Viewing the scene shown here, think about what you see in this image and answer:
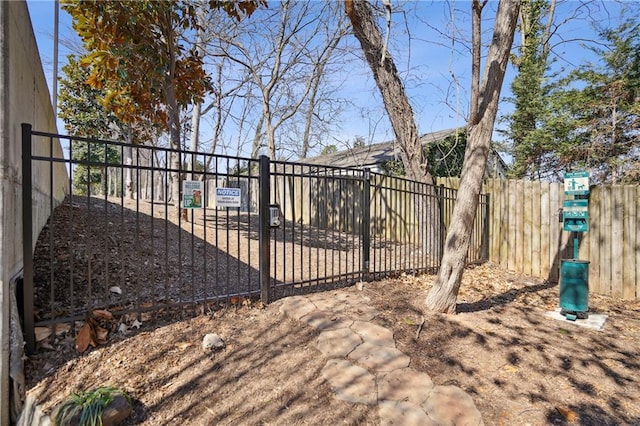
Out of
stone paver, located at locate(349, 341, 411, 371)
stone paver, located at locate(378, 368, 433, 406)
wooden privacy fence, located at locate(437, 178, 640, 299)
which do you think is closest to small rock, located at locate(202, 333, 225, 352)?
stone paver, located at locate(349, 341, 411, 371)

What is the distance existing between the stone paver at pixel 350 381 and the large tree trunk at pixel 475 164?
1.55 metres

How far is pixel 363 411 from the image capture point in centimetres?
240

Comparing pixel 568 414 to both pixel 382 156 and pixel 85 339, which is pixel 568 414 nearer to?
pixel 85 339

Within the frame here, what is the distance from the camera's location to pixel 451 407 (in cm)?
247

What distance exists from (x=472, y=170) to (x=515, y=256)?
3.36m

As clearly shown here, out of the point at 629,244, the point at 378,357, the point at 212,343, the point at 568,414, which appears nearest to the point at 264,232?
the point at 212,343

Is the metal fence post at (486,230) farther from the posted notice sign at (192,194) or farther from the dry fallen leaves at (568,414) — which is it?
the posted notice sign at (192,194)

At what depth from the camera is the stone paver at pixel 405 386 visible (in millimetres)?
2551

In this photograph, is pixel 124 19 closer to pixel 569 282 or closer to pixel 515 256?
pixel 569 282

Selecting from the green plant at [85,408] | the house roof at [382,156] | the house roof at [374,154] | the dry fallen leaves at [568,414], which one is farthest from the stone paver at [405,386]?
the house roof at [382,156]

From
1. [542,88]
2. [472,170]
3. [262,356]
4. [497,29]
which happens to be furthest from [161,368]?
[542,88]

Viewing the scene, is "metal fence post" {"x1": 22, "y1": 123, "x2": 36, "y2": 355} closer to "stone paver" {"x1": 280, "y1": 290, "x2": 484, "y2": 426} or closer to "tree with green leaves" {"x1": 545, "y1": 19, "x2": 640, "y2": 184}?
"stone paver" {"x1": 280, "y1": 290, "x2": 484, "y2": 426}

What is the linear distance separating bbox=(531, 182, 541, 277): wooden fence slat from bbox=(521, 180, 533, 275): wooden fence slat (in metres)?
0.04

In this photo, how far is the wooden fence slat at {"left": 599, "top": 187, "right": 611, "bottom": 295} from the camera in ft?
17.5
